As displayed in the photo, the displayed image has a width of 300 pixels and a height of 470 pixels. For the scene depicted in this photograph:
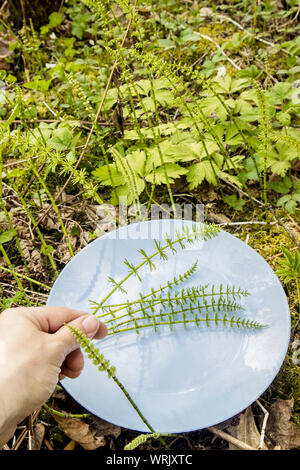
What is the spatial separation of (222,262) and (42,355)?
0.99 meters

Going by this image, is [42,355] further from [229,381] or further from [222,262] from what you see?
[222,262]

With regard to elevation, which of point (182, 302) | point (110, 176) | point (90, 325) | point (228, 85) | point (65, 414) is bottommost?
point (65, 414)

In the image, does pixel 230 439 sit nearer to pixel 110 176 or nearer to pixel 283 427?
pixel 283 427

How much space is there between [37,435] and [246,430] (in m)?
0.93

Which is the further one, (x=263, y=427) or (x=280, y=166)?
(x=280, y=166)

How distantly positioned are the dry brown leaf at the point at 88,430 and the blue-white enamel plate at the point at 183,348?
0.23 m

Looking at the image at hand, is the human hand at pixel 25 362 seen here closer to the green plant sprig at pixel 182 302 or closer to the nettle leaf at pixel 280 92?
the green plant sprig at pixel 182 302

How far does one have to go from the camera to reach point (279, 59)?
3.00 m

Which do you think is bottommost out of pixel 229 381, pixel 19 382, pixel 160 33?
pixel 229 381

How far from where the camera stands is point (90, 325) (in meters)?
1.48

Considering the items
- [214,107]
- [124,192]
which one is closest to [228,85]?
[214,107]

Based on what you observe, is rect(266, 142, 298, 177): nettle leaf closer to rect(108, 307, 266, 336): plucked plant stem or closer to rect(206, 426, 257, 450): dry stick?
rect(108, 307, 266, 336): plucked plant stem
